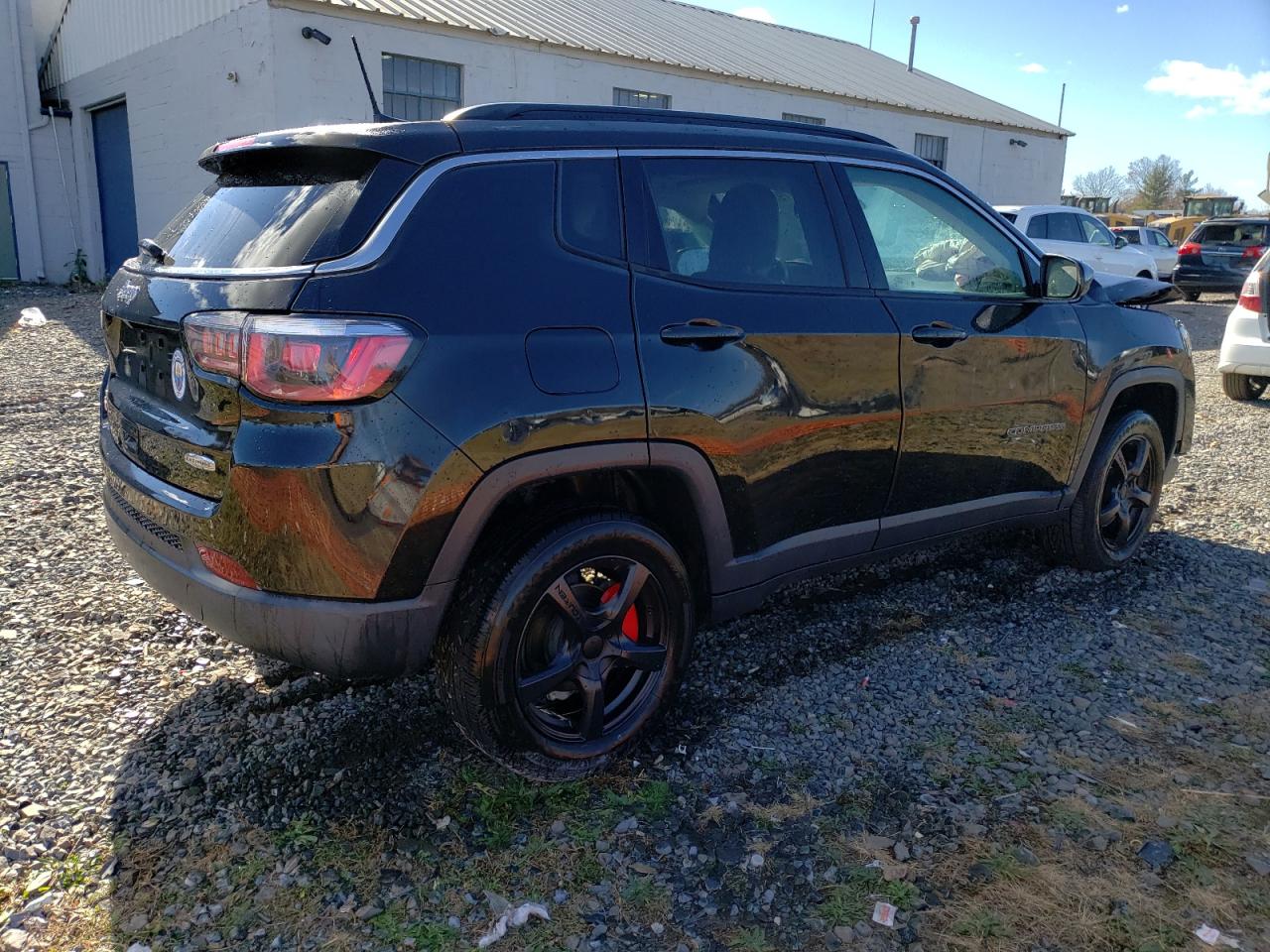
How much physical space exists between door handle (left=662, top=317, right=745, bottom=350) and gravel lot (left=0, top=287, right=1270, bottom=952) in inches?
50.4

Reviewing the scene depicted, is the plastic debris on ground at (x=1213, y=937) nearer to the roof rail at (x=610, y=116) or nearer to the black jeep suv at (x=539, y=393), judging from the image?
the black jeep suv at (x=539, y=393)

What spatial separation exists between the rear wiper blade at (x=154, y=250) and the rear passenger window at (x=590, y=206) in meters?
1.25

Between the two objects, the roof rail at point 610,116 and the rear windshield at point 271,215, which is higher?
the roof rail at point 610,116

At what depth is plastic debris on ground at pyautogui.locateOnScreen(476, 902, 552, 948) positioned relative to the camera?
7.51 ft

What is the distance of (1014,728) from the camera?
10.6 feet

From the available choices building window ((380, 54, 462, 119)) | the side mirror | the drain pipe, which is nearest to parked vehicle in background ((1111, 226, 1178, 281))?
building window ((380, 54, 462, 119))

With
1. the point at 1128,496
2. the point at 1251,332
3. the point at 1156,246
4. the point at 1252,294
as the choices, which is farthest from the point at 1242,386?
the point at 1156,246

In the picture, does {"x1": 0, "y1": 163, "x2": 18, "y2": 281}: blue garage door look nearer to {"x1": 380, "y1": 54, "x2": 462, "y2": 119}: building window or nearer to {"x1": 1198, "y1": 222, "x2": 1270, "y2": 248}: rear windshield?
{"x1": 380, "y1": 54, "x2": 462, "y2": 119}: building window

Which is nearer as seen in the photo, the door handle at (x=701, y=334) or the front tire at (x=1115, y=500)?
the door handle at (x=701, y=334)

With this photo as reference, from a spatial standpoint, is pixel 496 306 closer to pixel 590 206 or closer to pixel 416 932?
pixel 590 206

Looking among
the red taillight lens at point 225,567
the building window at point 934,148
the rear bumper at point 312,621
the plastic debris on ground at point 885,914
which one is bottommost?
the plastic debris on ground at point 885,914

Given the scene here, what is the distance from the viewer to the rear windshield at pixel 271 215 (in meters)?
2.48

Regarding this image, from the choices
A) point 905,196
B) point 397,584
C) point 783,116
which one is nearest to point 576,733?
point 397,584

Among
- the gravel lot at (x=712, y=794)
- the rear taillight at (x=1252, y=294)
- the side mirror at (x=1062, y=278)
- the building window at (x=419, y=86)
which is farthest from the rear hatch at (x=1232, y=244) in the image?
the side mirror at (x=1062, y=278)
